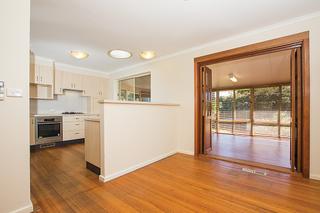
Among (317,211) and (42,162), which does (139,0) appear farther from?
(42,162)

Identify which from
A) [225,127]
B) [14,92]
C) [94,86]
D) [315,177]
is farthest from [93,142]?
[225,127]


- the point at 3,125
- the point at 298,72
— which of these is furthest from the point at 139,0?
the point at 298,72

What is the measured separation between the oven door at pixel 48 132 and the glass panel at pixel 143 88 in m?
2.49

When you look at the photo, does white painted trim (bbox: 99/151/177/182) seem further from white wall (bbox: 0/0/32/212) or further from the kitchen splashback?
the kitchen splashback

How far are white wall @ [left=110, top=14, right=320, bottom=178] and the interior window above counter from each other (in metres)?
0.31

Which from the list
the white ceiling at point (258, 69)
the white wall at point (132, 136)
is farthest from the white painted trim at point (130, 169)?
the white ceiling at point (258, 69)

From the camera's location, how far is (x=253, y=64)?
4.43 metres

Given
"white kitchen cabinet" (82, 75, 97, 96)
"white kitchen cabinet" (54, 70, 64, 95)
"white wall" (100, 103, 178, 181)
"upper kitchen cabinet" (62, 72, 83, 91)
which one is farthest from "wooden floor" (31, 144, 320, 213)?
"white kitchen cabinet" (82, 75, 97, 96)

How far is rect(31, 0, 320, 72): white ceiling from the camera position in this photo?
6.57ft

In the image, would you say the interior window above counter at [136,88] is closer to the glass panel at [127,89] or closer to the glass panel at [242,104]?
the glass panel at [127,89]

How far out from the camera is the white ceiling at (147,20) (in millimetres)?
2004

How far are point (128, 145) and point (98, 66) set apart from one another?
3.55 meters

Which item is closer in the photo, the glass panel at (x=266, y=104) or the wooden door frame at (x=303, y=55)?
the wooden door frame at (x=303, y=55)

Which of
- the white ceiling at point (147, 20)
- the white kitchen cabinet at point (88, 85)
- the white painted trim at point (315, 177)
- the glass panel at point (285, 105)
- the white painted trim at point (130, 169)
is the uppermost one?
the white ceiling at point (147, 20)
